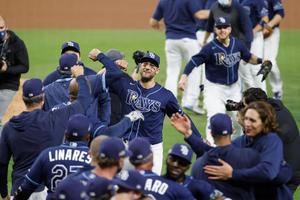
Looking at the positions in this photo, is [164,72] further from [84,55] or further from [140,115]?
[140,115]

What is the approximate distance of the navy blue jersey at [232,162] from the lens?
632 cm

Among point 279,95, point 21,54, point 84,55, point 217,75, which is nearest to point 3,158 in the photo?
point 21,54

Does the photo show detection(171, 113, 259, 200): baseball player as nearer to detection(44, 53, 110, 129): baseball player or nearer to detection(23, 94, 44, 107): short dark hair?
detection(23, 94, 44, 107): short dark hair

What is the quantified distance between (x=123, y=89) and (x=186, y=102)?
458 cm

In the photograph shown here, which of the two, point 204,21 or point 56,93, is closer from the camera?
point 56,93

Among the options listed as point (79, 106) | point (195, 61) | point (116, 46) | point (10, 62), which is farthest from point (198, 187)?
point (116, 46)

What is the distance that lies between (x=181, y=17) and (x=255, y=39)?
1143 millimetres

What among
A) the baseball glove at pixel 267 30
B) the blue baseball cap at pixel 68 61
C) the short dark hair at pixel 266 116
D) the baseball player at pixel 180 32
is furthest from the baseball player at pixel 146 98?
the baseball glove at pixel 267 30

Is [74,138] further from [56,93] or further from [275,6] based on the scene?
[275,6]

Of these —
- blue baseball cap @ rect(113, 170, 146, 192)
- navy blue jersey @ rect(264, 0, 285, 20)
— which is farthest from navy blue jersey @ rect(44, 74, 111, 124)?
navy blue jersey @ rect(264, 0, 285, 20)

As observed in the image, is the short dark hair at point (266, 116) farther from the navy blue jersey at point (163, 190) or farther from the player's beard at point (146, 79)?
the player's beard at point (146, 79)

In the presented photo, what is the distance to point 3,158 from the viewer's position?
22.5 feet

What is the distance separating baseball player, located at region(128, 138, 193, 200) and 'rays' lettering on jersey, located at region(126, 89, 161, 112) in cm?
248

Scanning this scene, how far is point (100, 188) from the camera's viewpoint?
195 inches
